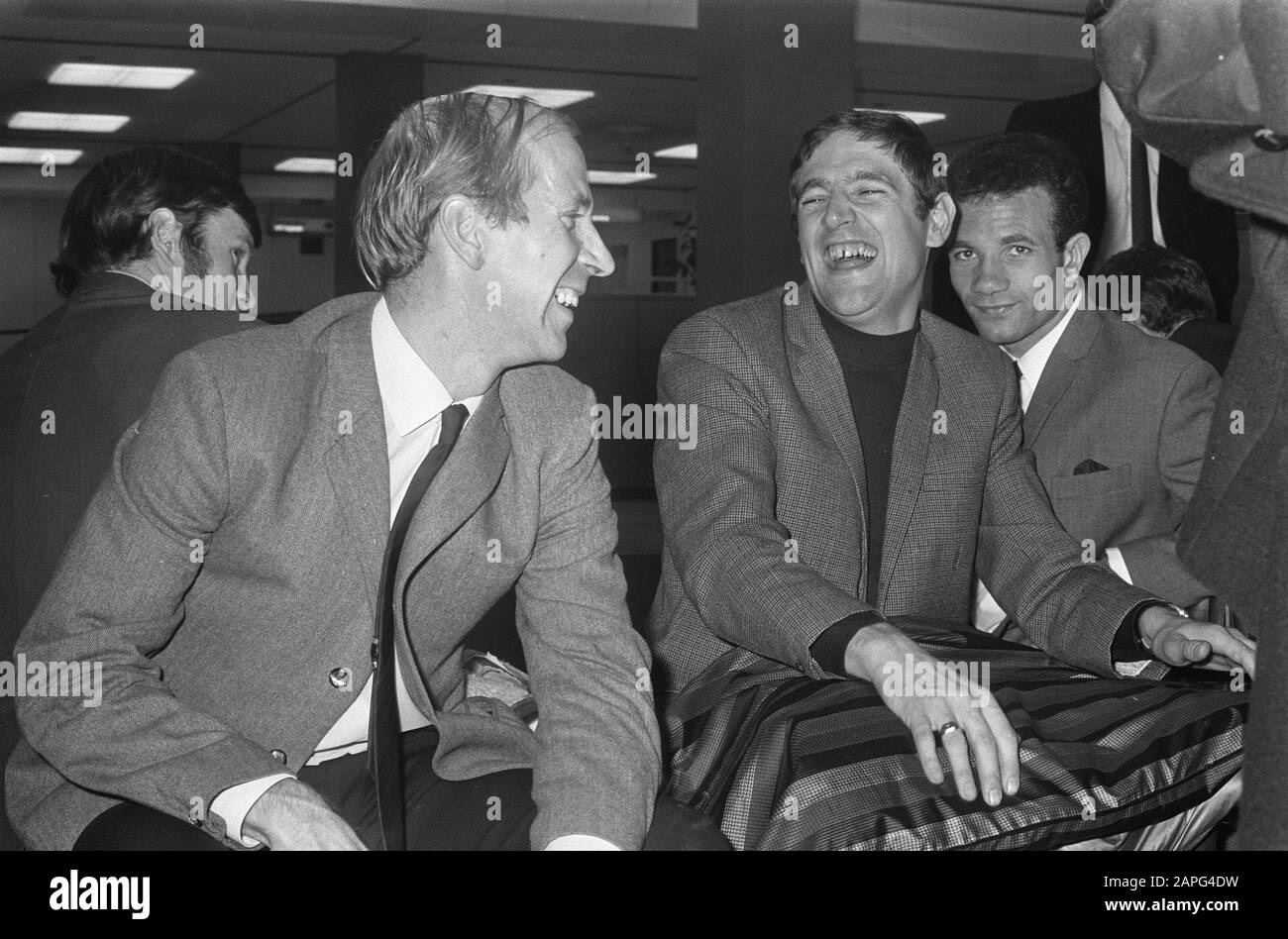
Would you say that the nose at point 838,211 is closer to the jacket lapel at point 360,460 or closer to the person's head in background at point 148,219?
the jacket lapel at point 360,460

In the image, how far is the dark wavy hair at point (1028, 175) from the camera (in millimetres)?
2518

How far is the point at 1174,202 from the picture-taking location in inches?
133

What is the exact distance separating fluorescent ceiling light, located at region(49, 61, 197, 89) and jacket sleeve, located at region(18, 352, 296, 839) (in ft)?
29.4

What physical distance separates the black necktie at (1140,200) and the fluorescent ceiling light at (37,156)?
12021 mm

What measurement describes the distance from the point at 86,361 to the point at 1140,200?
2.53 meters

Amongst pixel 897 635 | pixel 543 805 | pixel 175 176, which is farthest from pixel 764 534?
pixel 175 176

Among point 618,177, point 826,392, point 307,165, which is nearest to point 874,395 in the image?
point 826,392

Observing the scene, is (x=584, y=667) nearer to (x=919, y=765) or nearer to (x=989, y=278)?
(x=919, y=765)

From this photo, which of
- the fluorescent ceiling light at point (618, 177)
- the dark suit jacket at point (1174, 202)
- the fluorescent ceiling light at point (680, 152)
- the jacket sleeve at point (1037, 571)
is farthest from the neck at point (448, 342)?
the fluorescent ceiling light at point (618, 177)

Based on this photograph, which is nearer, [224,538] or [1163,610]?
[224,538]

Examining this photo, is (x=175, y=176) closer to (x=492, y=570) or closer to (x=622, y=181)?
(x=492, y=570)

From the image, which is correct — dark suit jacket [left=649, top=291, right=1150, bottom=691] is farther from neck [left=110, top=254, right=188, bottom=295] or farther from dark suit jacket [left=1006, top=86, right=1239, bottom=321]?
dark suit jacket [left=1006, top=86, right=1239, bottom=321]
